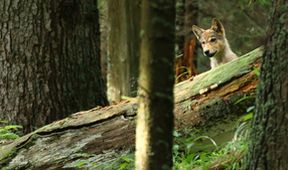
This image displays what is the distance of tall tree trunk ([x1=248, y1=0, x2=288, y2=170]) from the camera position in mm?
3994

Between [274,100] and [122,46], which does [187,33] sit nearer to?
[122,46]

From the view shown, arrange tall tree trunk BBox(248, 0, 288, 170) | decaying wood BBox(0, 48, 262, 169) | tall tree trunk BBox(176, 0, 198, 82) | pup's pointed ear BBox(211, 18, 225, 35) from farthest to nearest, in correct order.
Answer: tall tree trunk BBox(176, 0, 198, 82) < pup's pointed ear BBox(211, 18, 225, 35) < decaying wood BBox(0, 48, 262, 169) < tall tree trunk BBox(248, 0, 288, 170)

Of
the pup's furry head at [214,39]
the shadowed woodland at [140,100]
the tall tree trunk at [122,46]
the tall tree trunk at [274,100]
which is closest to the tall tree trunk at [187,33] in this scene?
the tall tree trunk at [122,46]

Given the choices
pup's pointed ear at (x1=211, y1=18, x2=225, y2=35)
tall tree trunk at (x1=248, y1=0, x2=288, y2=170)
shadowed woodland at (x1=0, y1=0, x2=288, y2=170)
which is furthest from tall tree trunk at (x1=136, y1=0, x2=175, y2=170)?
pup's pointed ear at (x1=211, y1=18, x2=225, y2=35)

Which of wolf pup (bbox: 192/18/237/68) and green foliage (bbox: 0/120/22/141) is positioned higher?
wolf pup (bbox: 192/18/237/68)

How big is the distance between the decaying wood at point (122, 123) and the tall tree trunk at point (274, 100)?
179 cm

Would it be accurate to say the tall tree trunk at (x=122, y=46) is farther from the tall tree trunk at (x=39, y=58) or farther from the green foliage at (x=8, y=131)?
the green foliage at (x=8, y=131)

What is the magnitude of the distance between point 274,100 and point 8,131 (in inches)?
153

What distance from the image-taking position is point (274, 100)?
4.04 metres

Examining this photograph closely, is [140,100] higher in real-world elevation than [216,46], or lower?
higher

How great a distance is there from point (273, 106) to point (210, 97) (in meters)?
2.01

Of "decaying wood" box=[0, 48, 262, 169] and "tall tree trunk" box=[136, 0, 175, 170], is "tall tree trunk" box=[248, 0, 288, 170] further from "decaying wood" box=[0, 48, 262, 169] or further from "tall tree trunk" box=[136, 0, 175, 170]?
"decaying wood" box=[0, 48, 262, 169]

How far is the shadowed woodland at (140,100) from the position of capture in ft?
9.16

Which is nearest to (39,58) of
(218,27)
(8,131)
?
(8,131)
